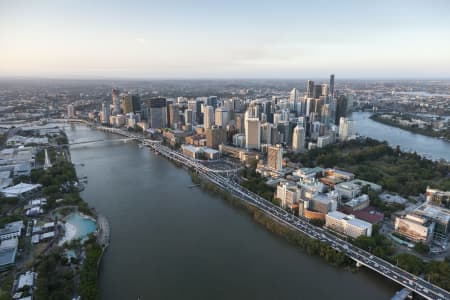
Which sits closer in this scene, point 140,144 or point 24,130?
point 140,144

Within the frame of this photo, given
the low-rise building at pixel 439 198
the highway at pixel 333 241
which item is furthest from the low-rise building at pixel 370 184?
the highway at pixel 333 241

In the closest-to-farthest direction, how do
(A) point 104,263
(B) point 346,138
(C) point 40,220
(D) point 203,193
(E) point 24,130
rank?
(A) point 104,263, (C) point 40,220, (D) point 203,193, (B) point 346,138, (E) point 24,130

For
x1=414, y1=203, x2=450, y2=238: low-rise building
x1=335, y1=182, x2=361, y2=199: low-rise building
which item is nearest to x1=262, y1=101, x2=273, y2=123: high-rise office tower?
x1=335, y1=182, x2=361, y2=199: low-rise building

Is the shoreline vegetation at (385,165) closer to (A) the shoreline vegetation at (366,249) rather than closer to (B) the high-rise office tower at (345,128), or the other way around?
(B) the high-rise office tower at (345,128)

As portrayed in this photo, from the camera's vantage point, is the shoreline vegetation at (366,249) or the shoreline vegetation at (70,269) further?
the shoreline vegetation at (366,249)

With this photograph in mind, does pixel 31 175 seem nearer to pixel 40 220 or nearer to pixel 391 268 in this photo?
pixel 40 220

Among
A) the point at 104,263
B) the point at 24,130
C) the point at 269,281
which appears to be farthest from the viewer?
the point at 24,130

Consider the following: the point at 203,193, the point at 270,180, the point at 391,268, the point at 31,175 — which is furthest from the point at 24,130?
the point at 391,268

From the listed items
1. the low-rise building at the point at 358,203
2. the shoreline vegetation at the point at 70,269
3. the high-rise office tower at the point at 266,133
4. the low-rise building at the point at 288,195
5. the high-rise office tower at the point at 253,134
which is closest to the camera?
the shoreline vegetation at the point at 70,269
